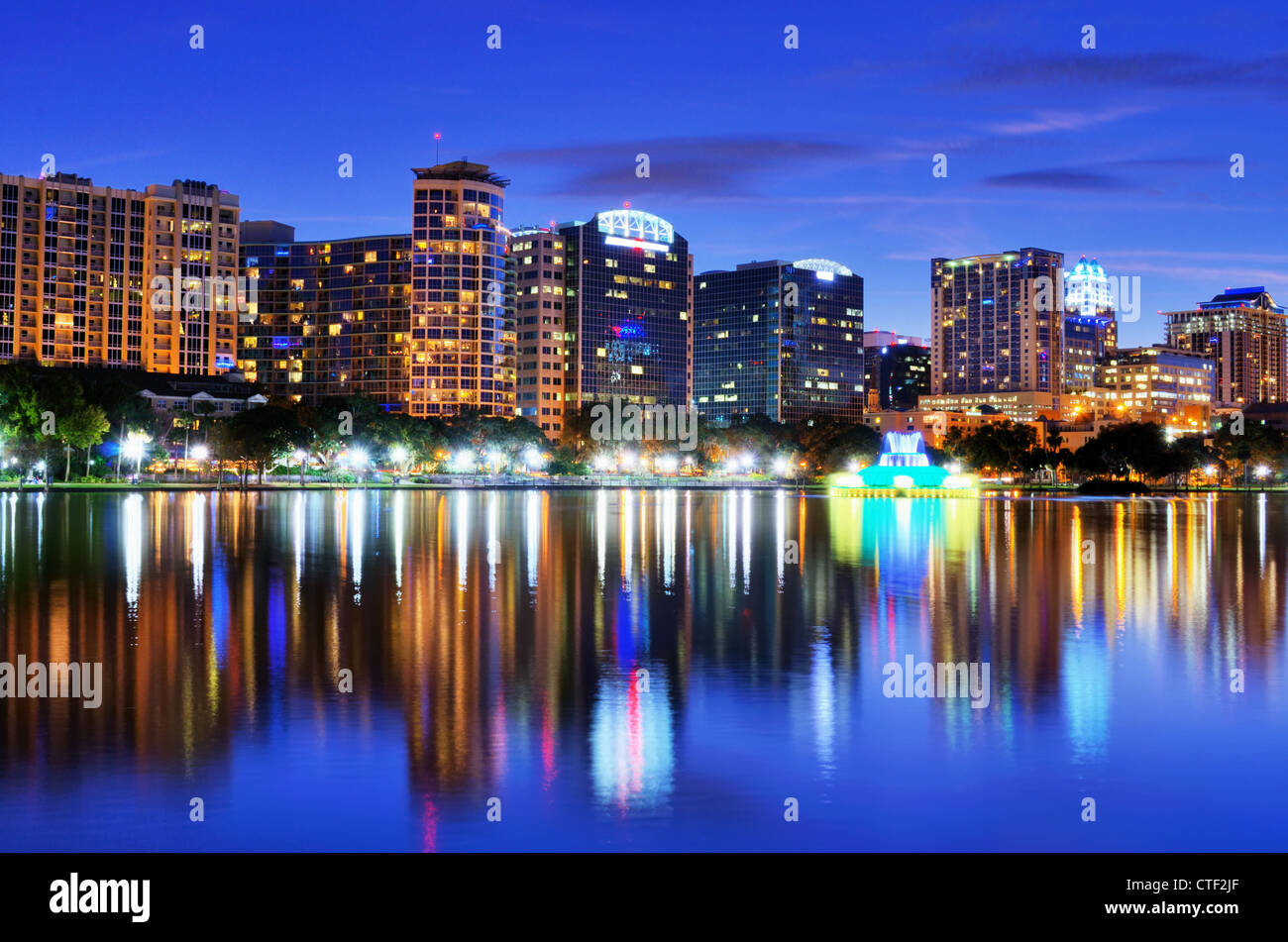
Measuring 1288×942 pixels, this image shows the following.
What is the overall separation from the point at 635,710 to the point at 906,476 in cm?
11701

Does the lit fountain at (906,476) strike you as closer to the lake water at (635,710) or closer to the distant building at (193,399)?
the lake water at (635,710)

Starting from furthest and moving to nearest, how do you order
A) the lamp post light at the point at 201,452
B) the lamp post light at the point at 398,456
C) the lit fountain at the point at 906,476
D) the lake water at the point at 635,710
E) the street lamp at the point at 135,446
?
the lamp post light at the point at 398,456, the lamp post light at the point at 201,452, the street lamp at the point at 135,446, the lit fountain at the point at 906,476, the lake water at the point at 635,710

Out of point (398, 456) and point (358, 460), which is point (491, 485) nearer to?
point (398, 456)

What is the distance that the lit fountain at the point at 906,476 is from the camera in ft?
417

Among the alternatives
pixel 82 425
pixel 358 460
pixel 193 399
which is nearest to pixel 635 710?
pixel 82 425

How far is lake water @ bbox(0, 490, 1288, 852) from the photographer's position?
34.9ft

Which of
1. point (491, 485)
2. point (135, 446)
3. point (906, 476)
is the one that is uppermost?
point (135, 446)

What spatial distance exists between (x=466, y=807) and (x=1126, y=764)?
7340 mm

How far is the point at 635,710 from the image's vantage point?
14977 millimetres

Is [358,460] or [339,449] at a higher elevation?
[339,449]

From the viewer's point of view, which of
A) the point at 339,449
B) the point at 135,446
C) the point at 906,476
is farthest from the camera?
the point at 339,449

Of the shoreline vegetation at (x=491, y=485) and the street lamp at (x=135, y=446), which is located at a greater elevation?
the street lamp at (x=135, y=446)

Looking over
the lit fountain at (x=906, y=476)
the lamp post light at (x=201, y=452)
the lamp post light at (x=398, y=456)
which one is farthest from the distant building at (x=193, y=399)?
the lit fountain at (x=906, y=476)

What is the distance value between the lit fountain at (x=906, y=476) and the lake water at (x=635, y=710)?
3675 inches
